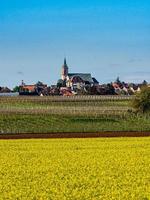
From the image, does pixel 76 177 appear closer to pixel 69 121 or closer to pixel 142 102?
pixel 69 121

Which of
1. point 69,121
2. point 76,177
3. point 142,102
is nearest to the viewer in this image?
point 76,177

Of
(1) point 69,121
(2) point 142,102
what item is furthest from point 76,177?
(2) point 142,102

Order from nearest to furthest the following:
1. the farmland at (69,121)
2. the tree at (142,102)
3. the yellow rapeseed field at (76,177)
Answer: the yellow rapeseed field at (76,177), the farmland at (69,121), the tree at (142,102)

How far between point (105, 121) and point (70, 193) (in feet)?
203

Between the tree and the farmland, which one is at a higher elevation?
the tree

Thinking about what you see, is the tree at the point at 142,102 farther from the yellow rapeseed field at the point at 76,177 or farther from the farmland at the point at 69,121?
the yellow rapeseed field at the point at 76,177

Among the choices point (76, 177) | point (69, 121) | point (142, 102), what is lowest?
point (69, 121)

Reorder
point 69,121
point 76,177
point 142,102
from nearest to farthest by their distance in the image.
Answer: point 76,177 → point 69,121 → point 142,102

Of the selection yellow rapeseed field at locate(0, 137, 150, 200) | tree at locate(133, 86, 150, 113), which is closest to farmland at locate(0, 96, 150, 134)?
tree at locate(133, 86, 150, 113)

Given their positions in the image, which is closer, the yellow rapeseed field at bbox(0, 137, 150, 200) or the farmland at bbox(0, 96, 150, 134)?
the yellow rapeseed field at bbox(0, 137, 150, 200)

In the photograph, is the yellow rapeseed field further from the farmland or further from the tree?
the tree

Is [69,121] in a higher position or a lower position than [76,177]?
lower

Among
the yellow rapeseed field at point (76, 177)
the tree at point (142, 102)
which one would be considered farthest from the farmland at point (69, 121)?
the yellow rapeseed field at point (76, 177)

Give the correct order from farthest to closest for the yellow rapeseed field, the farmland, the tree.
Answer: the tree
the farmland
the yellow rapeseed field
